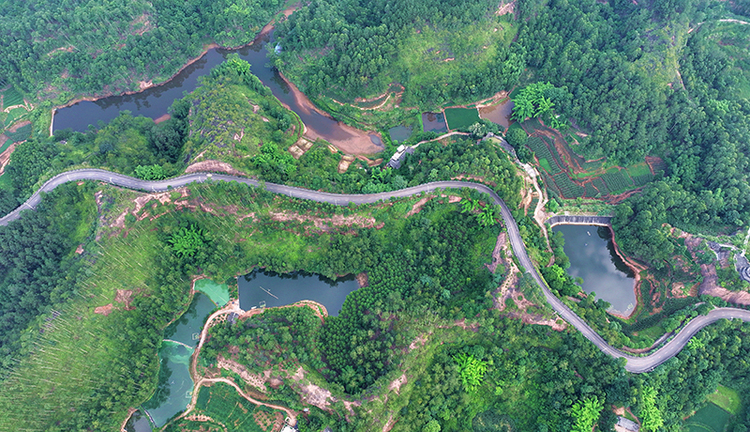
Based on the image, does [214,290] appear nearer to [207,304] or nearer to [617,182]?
[207,304]

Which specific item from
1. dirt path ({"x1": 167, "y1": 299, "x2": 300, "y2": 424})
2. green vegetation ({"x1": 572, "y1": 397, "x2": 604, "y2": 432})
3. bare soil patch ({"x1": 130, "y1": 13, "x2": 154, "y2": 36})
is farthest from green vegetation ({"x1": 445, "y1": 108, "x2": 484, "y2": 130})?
bare soil patch ({"x1": 130, "y1": 13, "x2": 154, "y2": 36})

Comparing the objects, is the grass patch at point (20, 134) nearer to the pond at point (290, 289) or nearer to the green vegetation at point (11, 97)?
the green vegetation at point (11, 97)

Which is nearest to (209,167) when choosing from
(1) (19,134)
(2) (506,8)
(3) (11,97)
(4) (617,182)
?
(1) (19,134)

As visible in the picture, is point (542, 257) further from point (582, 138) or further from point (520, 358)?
point (582, 138)

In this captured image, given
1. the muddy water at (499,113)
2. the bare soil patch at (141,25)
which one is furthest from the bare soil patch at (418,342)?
the bare soil patch at (141,25)

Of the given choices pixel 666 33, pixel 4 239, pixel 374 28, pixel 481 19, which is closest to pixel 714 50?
pixel 666 33
